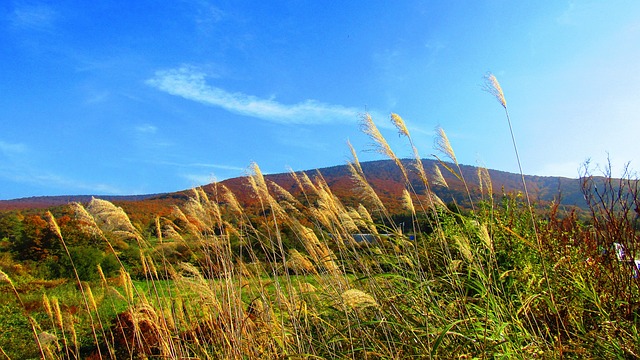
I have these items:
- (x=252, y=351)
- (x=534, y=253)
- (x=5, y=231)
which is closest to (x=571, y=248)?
(x=534, y=253)

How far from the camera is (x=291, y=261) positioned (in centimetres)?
349

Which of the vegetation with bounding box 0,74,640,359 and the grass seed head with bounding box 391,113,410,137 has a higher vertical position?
the grass seed head with bounding box 391,113,410,137

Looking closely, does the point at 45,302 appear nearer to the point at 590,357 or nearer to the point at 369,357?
the point at 369,357

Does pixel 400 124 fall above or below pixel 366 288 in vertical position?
above

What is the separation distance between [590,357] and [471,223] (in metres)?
1.21

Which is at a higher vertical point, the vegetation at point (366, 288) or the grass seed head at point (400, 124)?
the grass seed head at point (400, 124)

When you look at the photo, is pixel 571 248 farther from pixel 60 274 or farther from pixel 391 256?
pixel 60 274

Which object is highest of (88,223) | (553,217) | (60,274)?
(88,223)

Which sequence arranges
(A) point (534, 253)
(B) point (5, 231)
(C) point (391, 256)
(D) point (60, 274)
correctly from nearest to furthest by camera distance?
(C) point (391, 256), (A) point (534, 253), (D) point (60, 274), (B) point (5, 231)

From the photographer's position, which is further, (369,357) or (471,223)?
(471,223)

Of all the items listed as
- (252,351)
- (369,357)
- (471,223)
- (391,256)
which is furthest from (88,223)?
(471,223)

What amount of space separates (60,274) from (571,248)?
53.9ft

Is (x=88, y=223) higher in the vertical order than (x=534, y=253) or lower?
higher

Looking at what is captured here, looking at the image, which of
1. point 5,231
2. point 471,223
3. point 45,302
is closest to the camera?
point 45,302
